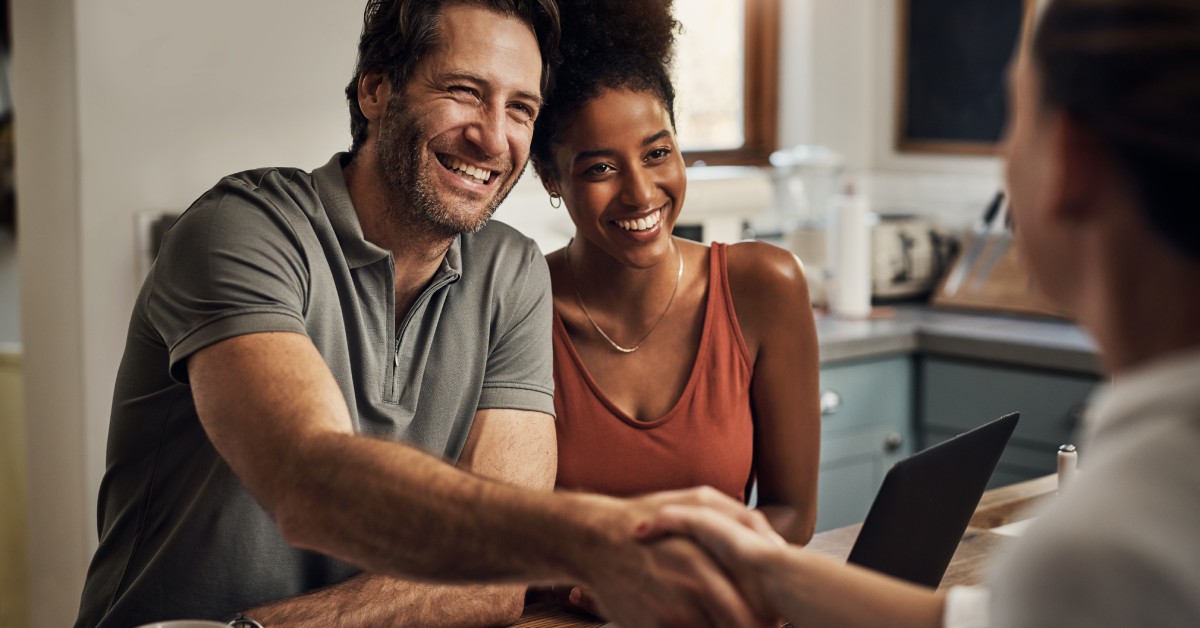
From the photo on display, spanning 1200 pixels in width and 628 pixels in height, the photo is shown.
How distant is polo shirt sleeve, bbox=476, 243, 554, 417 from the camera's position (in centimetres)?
171

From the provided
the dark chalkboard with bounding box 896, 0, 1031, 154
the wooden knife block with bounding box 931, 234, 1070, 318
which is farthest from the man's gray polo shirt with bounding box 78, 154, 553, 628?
the dark chalkboard with bounding box 896, 0, 1031, 154

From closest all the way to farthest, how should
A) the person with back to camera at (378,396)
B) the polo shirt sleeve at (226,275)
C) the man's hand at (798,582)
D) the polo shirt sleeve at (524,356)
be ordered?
the man's hand at (798,582)
the person with back to camera at (378,396)
the polo shirt sleeve at (226,275)
the polo shirt sleeve at (524,356)

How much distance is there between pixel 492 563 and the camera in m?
1.08

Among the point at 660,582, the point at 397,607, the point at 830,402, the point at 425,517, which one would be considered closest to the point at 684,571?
the point at 660,582

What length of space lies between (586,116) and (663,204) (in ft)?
0.59

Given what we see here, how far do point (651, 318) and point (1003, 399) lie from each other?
1.32 metres

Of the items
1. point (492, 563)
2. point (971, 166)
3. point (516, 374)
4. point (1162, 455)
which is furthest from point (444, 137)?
point (971, 166)

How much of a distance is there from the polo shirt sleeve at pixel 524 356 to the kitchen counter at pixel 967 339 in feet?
3.99

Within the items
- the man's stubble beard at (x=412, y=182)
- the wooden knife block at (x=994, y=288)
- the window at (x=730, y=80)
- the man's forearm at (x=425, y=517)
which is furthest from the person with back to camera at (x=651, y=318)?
the window at (x=730, y=80)

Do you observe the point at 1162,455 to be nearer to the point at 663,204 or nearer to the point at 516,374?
the point at 516,374

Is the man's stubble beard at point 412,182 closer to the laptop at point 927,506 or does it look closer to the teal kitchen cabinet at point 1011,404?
the laptop at point 927,506

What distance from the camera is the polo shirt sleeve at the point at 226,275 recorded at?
1.35 metres

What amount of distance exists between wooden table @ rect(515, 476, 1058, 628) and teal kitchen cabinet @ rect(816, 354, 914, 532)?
3.28 ft

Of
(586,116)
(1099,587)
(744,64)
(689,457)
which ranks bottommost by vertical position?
(689,457)
